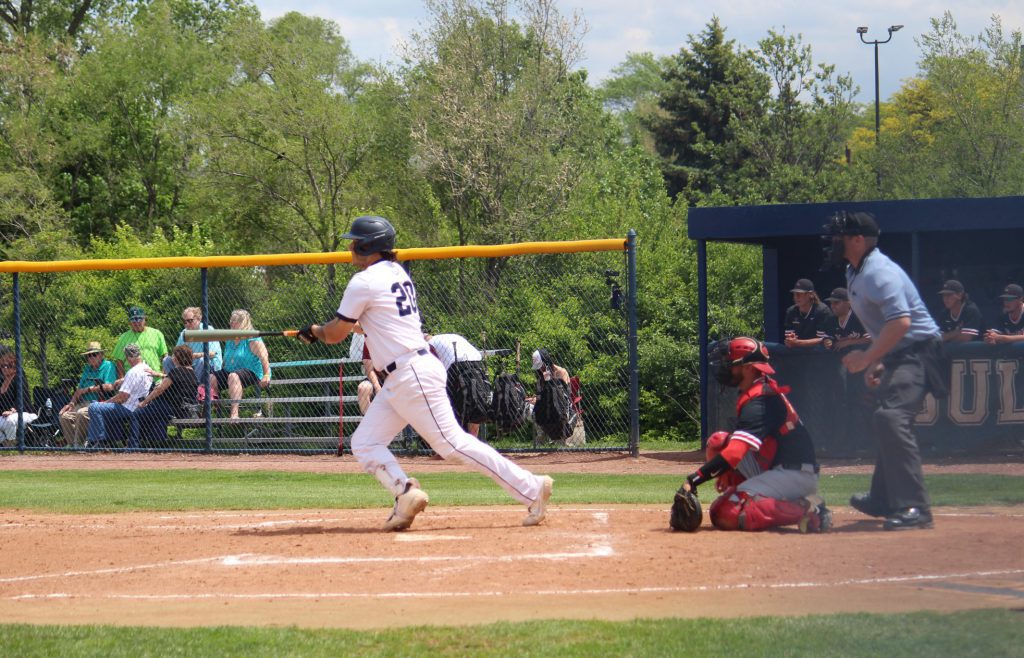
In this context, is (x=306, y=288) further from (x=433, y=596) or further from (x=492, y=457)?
(x=433, y=596)

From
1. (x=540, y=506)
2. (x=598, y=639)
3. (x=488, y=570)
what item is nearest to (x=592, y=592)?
(x=488, y=570)

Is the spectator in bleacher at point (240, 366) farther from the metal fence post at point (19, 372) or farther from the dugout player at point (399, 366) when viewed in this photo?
the dugout player at point (399, 366)

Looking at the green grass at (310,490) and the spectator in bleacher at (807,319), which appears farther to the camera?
the spectator in bleacher at (807,319)

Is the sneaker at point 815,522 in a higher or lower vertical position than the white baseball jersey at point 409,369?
lower

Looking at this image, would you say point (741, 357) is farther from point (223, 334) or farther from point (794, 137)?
Result: point (794, 137)

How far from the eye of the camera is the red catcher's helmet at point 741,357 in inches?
285

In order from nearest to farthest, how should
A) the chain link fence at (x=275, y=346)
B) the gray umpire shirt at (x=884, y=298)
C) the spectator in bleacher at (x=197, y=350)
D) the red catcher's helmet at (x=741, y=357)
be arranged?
the gray umpire shirt at (x=884, y=298)
the red catcher's helmet at (x=741, y=357)
the chain link fence at (x=275, y=346)
the spectator in bleacher at (x=197, y=350)

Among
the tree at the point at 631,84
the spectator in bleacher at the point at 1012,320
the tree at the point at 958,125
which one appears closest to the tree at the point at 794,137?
the tree at the point at 958,125

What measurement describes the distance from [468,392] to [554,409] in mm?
1022

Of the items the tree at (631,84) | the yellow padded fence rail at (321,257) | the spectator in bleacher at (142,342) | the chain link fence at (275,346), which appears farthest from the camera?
the tree at (631,84)

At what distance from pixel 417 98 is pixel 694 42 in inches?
493

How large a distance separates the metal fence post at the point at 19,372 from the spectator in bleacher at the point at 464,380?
547cm

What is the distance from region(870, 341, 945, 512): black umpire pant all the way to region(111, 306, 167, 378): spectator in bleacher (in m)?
10.1

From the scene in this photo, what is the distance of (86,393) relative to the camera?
15.2m
